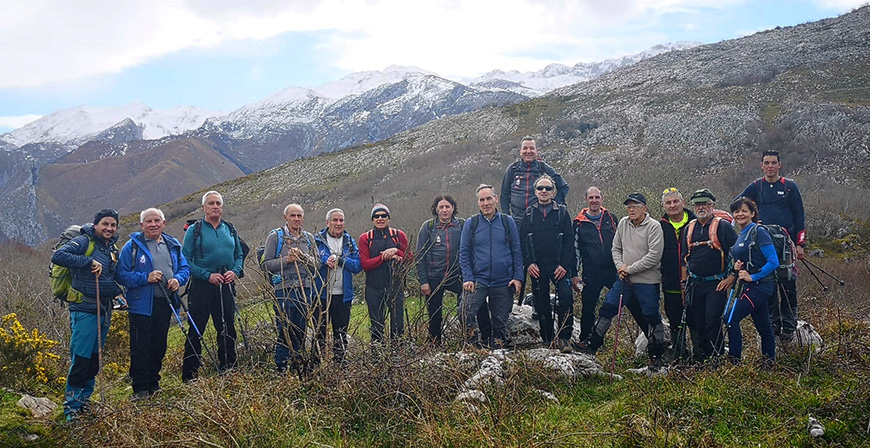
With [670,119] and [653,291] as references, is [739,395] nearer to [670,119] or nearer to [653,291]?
[653,291]

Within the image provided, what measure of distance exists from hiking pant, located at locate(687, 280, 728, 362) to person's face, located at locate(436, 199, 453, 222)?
2618mm

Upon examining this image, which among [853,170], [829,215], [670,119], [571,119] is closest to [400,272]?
[829,215]

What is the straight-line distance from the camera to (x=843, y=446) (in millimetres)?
3238

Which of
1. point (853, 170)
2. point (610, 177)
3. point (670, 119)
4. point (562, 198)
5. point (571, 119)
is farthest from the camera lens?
point (571, 119)

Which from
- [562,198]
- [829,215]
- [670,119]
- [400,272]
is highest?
[670,119]

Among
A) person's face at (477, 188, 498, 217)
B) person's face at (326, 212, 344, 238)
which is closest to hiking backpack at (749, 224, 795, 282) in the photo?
person's face at (477, 188, 498, 217)

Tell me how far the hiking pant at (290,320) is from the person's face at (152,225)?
52.4 inches

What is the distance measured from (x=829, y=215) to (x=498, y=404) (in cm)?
1506

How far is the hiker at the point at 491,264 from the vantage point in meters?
5.73

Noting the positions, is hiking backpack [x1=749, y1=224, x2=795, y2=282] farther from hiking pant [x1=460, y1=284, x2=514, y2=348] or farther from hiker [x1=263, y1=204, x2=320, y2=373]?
hiker [x1=263, y1=204, x2=320, y2=373]

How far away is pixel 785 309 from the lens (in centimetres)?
557

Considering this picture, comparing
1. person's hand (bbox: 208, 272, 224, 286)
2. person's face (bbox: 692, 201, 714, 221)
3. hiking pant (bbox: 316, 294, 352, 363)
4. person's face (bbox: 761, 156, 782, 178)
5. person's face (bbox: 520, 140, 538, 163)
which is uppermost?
person's face (bbox: 520, 140, 538, 163)

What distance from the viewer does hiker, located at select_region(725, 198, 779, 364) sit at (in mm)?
4645

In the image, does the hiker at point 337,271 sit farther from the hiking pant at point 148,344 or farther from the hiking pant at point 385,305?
the hiking pant at point 148,344
